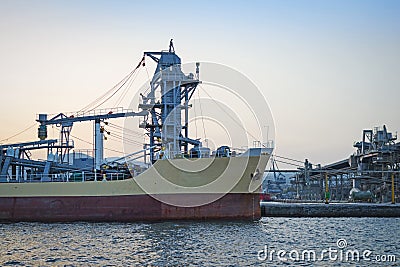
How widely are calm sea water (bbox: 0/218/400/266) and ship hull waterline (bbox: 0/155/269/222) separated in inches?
44.1

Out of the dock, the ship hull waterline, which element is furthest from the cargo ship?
the dock

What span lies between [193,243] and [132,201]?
8476 mm

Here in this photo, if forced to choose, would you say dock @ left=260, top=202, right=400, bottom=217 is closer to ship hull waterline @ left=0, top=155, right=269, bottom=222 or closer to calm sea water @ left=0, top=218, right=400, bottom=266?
calm sea water @ left=0, top=218, right=400, bottom=266

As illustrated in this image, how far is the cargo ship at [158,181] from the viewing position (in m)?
26.4

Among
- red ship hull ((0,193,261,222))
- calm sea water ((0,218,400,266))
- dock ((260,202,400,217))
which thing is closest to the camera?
calm sea water ((0,218,400,266))

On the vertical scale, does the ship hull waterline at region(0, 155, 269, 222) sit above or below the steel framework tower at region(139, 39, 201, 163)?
below

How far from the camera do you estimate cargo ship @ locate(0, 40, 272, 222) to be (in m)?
26.4

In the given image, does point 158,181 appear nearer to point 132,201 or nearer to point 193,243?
point 132,201

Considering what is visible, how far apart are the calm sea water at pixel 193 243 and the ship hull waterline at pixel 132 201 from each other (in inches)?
44.1

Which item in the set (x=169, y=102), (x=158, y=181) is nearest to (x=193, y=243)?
(x=158, y=181)

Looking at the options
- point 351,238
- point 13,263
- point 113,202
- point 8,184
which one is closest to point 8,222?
point 8,184

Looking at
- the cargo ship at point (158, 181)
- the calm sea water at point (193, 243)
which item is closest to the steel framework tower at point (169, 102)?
the cargo ship at point (158, 181)

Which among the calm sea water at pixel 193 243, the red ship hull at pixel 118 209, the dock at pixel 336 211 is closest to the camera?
the calm sea water at pixel 193 243

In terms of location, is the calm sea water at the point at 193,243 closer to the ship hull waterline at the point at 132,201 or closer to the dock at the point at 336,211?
the ship hull waterline at the point at 132,201
